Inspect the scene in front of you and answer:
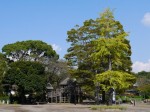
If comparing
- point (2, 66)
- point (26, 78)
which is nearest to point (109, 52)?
point (26, 78)

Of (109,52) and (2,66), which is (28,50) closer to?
(2,66)

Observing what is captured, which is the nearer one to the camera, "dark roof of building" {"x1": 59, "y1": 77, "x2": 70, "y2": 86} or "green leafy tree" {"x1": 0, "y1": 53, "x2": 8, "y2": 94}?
"green leafy tree" {"x1": 0, "y1": 53, "x2": 8, "y2": 94}

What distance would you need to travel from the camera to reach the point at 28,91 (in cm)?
6644

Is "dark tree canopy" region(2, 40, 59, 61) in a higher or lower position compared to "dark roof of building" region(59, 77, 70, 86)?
higher

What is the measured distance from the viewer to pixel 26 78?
2589 inches

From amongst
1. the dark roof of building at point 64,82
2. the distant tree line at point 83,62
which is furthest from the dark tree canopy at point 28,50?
the dark roof of building at point 64,82

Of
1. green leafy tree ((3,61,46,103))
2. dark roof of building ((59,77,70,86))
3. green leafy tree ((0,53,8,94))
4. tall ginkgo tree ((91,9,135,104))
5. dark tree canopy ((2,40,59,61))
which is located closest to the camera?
tall ginkgo tree ((91,9,135,104))

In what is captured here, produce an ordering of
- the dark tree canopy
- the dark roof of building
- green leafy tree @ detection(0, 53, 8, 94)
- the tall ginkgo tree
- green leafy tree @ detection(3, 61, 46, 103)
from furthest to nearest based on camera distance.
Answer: the dark tree canopy, the dark roof of building, green leafy tree @ detection(0, 53, 8, 94), green leafy tree @ detection(3, 61, 46, 103), the tall ginkgo tree

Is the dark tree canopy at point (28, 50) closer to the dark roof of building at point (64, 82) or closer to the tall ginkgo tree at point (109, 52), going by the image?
the dark roof of building at point (64, 82)

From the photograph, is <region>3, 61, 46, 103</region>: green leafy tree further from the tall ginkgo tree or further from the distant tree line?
the tall ginkgo tree

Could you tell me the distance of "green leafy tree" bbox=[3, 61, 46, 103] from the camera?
215ft

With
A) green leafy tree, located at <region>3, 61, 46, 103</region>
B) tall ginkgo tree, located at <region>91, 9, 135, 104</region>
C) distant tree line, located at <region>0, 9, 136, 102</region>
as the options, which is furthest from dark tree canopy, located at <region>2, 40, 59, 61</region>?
tall ginkgo tree, located at <region>91, 9, 135, 104</region>

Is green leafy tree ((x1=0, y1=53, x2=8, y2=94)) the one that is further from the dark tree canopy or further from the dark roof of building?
the dark roof of building

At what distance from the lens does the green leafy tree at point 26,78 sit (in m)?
65.4
